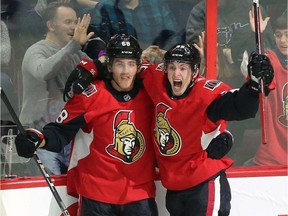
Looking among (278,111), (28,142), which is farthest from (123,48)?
(278,111)

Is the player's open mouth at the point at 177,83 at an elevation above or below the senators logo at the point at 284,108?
above

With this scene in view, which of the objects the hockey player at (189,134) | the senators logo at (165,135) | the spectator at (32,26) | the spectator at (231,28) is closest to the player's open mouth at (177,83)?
the hockey player at (189,134)

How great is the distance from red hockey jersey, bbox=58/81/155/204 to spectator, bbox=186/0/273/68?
542 millimetres

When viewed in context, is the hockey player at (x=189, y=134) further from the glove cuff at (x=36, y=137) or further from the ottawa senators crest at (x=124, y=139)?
the glove cuff at (x=36, y=137)

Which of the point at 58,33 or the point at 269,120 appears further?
the point at 269,120

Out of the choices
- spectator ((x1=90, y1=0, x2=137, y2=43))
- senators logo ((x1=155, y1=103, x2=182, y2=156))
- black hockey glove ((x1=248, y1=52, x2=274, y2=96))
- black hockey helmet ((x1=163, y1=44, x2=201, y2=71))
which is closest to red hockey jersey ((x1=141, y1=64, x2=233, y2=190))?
senators logo ((x1=155, y1=103, x2=182, y2=156))

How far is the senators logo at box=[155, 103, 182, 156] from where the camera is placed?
10.9ft

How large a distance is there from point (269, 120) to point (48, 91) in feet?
4.12

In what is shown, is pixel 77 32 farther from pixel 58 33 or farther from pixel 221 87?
pixel 221 87

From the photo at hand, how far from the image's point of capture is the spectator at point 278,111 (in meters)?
3.85

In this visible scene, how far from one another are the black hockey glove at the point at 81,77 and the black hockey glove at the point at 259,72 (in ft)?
2.76

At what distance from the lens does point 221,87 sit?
327 cm

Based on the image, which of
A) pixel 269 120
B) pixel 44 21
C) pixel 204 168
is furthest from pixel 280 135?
pixel 44 21

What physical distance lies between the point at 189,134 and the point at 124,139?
0.33m
